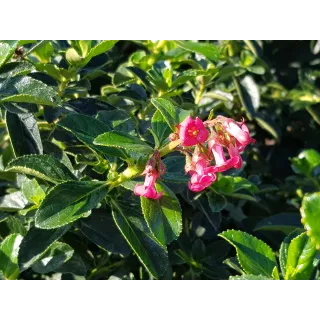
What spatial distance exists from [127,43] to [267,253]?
1201mm

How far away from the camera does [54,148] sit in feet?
Result: 4.54

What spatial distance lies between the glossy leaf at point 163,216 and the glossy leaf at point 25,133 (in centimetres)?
30

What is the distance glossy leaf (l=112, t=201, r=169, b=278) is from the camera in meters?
1.10

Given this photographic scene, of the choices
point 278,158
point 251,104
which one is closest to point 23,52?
point 251,104

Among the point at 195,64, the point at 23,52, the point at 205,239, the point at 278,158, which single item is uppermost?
the point at 23,52

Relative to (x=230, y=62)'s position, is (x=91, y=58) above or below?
above

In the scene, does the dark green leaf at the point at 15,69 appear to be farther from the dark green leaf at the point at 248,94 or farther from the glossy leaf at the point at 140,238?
the dark green leaf at the point at 248,94

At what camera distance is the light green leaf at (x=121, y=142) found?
3.28 ft

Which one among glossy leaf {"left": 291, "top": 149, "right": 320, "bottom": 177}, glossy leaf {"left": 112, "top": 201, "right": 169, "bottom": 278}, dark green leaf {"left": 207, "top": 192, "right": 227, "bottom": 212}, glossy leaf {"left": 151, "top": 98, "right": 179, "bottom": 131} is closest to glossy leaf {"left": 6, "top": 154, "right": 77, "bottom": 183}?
glossy leaf {"left": 112, "top": 201, "right": 169, "bottom": 278}

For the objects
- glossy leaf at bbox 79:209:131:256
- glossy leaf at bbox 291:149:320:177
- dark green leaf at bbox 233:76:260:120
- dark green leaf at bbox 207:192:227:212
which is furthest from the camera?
dark green leaf at bbox 233:76:260:120

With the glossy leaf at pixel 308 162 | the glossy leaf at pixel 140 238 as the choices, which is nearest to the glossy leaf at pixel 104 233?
the glossy leaf at pixel 140 238

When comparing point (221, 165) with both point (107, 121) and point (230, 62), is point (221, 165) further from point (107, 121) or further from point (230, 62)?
point (230, 62)

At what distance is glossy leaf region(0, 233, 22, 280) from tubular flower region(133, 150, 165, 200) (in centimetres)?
26

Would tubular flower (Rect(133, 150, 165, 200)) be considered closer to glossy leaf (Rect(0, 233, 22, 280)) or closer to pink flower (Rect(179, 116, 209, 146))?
pink flower (Rect(179, 116, 209, 146))
